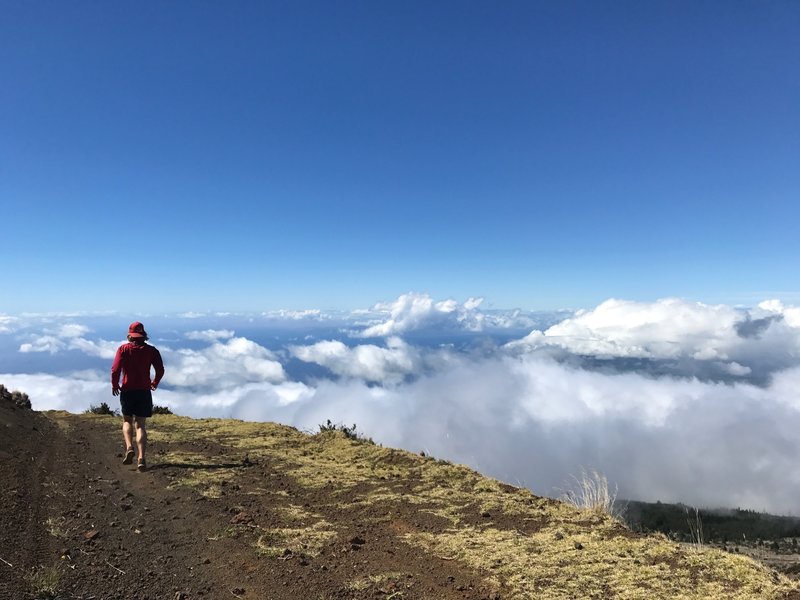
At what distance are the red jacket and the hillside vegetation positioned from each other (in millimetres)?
1659

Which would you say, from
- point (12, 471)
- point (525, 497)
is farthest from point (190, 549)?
point (525, 497)

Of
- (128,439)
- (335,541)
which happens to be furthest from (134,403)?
(335,541)


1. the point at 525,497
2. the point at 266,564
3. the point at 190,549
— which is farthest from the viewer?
the point at 525,497

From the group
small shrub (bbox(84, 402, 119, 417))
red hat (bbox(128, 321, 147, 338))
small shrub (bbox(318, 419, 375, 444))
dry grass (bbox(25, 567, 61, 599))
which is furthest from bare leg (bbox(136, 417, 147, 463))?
small shrub (bbox(84, 402, 119, 417))

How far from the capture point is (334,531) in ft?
22.2

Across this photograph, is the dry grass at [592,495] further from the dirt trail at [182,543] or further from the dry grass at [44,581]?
the dry grass at [44,581]

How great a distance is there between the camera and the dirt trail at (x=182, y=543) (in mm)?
4820

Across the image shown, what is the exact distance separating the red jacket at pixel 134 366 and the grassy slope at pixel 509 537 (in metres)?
2.06

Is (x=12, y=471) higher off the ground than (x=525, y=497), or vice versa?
(x=12, y=471)

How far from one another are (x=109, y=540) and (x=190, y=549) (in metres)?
0.97

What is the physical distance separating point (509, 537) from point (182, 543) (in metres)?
4.09

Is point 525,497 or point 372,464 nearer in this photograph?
point 525,497

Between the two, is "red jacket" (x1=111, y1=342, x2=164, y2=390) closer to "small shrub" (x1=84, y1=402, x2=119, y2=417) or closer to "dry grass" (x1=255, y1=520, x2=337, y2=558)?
"dry grass" (x1=255, y1=520, x2=337, y2=558)

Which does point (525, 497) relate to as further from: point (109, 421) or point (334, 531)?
point (109, 421)
